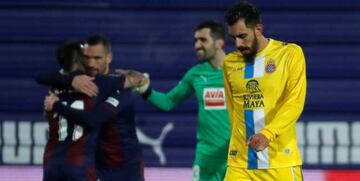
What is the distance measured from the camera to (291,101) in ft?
20.2

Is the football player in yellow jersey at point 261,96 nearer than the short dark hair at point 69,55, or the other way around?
the football player in yellow jersey at point 261,96

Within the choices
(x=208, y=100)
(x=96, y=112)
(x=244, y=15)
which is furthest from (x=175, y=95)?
(x=244, y=15)

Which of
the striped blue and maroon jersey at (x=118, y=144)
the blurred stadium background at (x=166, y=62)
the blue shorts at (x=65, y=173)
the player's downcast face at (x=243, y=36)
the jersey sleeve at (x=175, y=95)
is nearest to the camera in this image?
the player's downcast face at (x=243, y=36)

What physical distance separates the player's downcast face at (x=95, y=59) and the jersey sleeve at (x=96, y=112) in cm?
55

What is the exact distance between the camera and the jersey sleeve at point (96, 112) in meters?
6.79

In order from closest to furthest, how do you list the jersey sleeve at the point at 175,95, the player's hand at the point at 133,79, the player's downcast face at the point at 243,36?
1. the player's downcast face at the point at 243,36
2. the player's hand at the point at 133,79
3. the jersey sleeve at the point at 175,95

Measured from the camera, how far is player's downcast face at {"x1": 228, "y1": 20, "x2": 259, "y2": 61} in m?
6.22

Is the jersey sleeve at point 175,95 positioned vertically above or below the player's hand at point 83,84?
below

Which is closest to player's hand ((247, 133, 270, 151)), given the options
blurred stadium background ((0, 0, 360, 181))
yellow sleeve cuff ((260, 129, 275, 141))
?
yellow sleeve cuff ((260, 129, 275, 141))

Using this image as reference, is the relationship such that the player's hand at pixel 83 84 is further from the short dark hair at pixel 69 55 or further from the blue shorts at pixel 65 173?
the blue shorts at pixel 65 173

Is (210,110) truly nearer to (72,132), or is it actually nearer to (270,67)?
(72,132)

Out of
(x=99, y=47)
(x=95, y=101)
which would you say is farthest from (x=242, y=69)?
(x=99, y=47)

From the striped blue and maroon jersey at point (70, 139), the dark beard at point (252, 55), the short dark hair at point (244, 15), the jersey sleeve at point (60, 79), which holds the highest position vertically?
the short dark hair at point (244, 15)

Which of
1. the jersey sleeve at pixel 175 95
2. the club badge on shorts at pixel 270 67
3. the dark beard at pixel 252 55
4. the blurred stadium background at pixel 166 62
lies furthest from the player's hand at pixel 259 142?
the blurred stadium background at pixel 166 62
